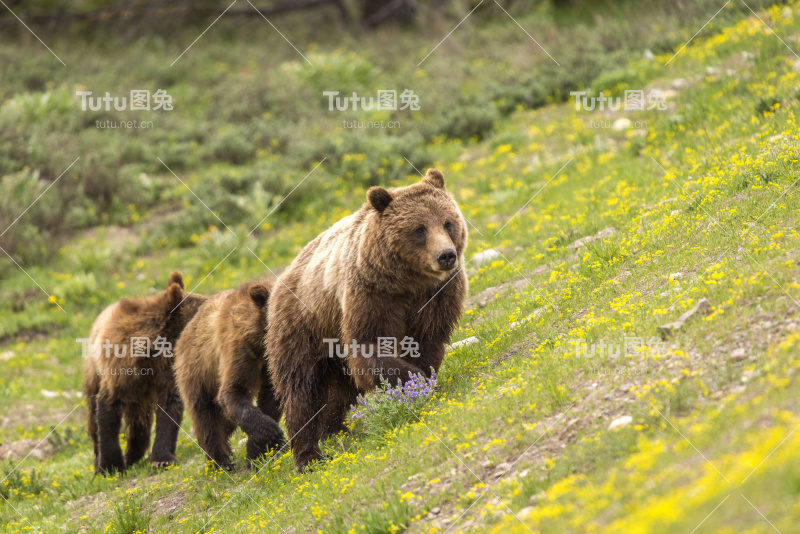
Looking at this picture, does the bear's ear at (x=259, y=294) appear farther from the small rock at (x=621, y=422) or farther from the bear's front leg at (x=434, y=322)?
the small rock at (x=621, y=422)

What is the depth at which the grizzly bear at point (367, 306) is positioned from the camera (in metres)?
6.13

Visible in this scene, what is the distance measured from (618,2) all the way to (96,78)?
586 inches

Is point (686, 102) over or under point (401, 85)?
under

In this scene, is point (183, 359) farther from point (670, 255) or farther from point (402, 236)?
point (670, 255)

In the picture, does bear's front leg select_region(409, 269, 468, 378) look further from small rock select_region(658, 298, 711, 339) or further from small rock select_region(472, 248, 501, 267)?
small rock select_region(472, 248, 501, 267)

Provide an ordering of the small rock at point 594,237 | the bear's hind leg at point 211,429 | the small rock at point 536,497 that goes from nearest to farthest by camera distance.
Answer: the small rock at point 536,497
the bear's hind leg at point 211,429
the small rock at point 594,237

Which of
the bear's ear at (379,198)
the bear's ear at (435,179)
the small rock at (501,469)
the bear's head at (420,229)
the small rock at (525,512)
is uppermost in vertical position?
the bear's ear at (435,179)

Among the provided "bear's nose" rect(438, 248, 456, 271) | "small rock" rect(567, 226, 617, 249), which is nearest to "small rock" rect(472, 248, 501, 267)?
"small rock" rect(567, 226, 617, 249)

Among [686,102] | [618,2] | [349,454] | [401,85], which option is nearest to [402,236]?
[349,454]

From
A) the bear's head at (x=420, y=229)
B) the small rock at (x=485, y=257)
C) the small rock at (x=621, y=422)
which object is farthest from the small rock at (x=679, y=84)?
the small rock at (x=621, y=422)

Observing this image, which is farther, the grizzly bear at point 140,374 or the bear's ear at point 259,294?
the grizzly bear at point 140,374

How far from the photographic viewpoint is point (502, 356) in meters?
6.47

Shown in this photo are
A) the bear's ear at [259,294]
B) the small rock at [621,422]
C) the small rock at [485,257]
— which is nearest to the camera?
the small rock at [621,422]

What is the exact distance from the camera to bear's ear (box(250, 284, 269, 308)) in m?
7.25
